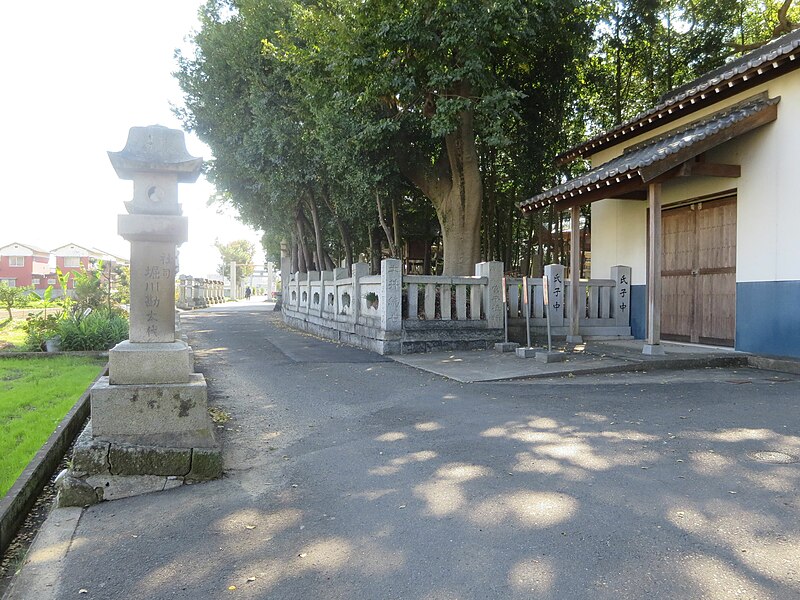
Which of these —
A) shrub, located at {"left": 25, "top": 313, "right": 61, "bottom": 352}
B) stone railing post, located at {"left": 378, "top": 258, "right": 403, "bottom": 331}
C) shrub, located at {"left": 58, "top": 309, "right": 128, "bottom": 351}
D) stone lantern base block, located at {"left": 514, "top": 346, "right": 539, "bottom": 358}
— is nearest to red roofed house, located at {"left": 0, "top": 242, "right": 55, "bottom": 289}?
shrub, located at {"left": 25, "top": 313, "right": 61, "bottom": 352}

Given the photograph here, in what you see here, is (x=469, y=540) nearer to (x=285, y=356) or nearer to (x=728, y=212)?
(x=285, y=356)

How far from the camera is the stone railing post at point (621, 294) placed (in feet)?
41.0

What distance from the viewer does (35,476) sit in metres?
4.23

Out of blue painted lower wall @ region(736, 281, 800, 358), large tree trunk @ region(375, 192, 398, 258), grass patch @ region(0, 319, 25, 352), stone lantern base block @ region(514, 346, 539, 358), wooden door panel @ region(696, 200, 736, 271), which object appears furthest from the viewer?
large tree trunk @ region(375, 192, 398, 258)

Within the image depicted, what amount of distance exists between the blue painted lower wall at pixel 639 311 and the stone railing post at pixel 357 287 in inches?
241

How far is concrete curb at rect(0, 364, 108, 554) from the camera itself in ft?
11.6

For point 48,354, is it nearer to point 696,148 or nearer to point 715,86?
point 696,148

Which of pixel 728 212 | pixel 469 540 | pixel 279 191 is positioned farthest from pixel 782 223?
pixel 279 191

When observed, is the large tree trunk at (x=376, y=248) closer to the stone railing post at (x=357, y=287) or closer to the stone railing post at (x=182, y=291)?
the stone railing post at (x=357, y=287)

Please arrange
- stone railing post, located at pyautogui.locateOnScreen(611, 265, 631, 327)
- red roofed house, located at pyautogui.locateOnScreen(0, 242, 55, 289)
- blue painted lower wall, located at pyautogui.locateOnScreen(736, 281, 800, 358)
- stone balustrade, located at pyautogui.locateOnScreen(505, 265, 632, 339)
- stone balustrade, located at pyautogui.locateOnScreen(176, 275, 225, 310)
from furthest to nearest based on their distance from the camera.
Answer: red roofed house, located at pyautogui.locateOnScreen(0, 242, 55, 289), stone balustrade, located at pyautogui.locateOnScreen(176, 275, 225, 310), stone railing post, located at pyautogui.locateOnScreen(611, 265, 631, 327), stone balustrade, located at pyautogui.locateOnScreen(505, 265, 632, 339), blue painted lower wall, located at pyautogui.locateOnScreen(736, 281, 800, 358)

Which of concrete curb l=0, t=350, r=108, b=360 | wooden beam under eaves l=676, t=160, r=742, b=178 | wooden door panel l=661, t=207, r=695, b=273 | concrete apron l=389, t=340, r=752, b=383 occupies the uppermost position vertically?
wooden beam under eaves l=676, t=160, r=742, b=178

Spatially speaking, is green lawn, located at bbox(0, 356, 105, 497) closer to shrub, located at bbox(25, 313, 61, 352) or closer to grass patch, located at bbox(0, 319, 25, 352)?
shrub, located at bbox(25, 313, 61, 352)

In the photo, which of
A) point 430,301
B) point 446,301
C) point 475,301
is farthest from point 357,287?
point 475,301

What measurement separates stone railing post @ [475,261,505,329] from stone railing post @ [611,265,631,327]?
2.76 metres
